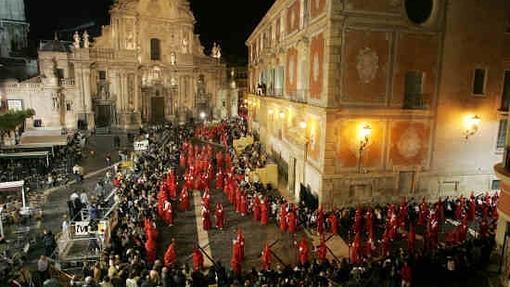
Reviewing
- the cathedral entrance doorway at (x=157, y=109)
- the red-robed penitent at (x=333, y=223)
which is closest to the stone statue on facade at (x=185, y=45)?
the cathedral entrance doorway at (x=157, y=109)

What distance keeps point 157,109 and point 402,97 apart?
3828cm

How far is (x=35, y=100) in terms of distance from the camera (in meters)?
40.2

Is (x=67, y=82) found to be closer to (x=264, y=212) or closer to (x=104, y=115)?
(x=104, y=115)

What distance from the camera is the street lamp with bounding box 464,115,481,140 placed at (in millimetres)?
17739

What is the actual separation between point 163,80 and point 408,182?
37.7 metres

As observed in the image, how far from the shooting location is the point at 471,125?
1792 cm

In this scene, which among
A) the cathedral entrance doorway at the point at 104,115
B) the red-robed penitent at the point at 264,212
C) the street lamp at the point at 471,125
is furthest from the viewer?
the cathedral entrance doorway at the point at 104,115

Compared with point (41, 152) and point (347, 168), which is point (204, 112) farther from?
point (347, 168)

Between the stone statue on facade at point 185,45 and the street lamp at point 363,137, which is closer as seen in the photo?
the street lamp at point 363,137

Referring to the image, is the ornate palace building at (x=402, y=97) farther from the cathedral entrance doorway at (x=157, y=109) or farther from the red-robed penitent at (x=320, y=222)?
the cathedral entrance doorway at (x=157, y=109)

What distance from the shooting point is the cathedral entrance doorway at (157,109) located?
48844 mm

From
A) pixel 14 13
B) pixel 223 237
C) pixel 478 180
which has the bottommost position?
pixel 223 237

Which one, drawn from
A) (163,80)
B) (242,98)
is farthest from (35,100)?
(242,98)

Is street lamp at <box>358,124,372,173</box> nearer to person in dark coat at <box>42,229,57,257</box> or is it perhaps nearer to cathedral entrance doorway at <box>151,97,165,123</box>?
person in dark coat at <box>42,229,57,257</box>
